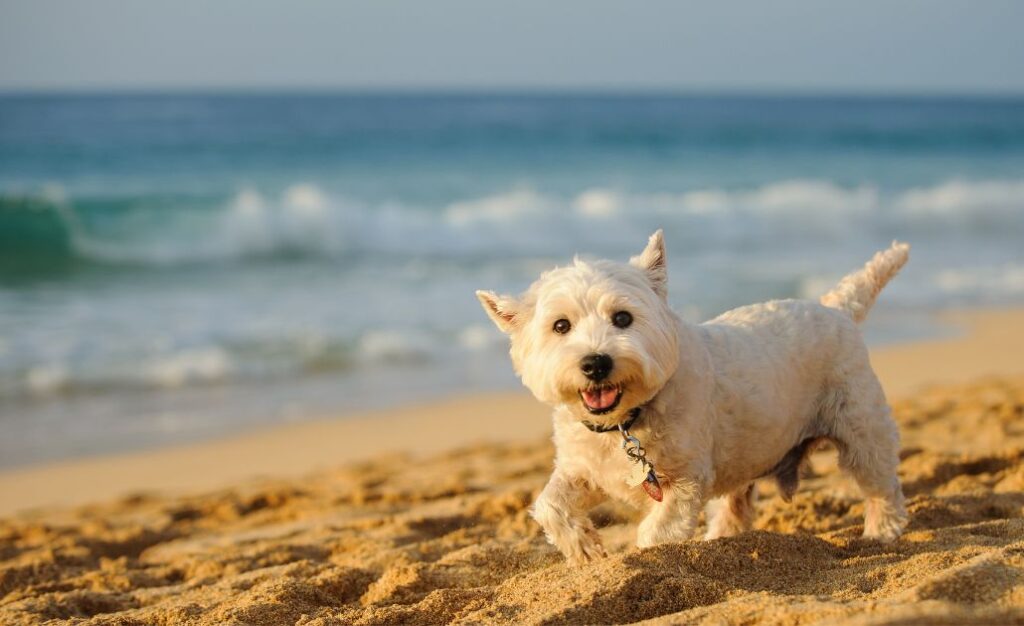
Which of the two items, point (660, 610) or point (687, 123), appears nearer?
point (660, 610)

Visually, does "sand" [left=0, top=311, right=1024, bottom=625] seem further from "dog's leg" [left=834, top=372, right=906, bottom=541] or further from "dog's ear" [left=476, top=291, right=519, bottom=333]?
"dog's ear" [left=476, top=291, right=519, bottom=333]

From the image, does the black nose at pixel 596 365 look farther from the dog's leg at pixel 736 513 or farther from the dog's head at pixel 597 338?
the dog's leg at pixel 736 513

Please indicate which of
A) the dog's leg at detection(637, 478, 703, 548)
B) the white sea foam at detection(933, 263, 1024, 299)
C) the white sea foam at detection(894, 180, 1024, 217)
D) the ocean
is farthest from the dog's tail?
the white sea foam at detection(894, 180, 1024, 217)

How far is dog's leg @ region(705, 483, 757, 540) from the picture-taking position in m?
5.13

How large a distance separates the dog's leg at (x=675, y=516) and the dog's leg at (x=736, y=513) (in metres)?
1.02

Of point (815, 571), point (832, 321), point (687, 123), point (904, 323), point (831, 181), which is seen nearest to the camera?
point (815, 571)

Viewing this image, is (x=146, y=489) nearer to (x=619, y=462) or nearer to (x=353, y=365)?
(x=353, y=365)

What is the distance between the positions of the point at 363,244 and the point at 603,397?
15993 mm

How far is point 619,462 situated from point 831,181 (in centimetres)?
2624

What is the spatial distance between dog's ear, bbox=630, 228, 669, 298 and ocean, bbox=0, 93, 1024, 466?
558 cm

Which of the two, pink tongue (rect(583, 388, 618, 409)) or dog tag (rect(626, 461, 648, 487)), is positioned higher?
pink tongue (rect(583, 388, 618, 409))

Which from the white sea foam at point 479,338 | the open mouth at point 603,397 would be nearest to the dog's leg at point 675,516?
the open mouth at point 603,397

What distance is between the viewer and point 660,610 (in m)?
3.56

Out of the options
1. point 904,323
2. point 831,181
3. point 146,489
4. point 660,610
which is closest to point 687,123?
point 831,181
